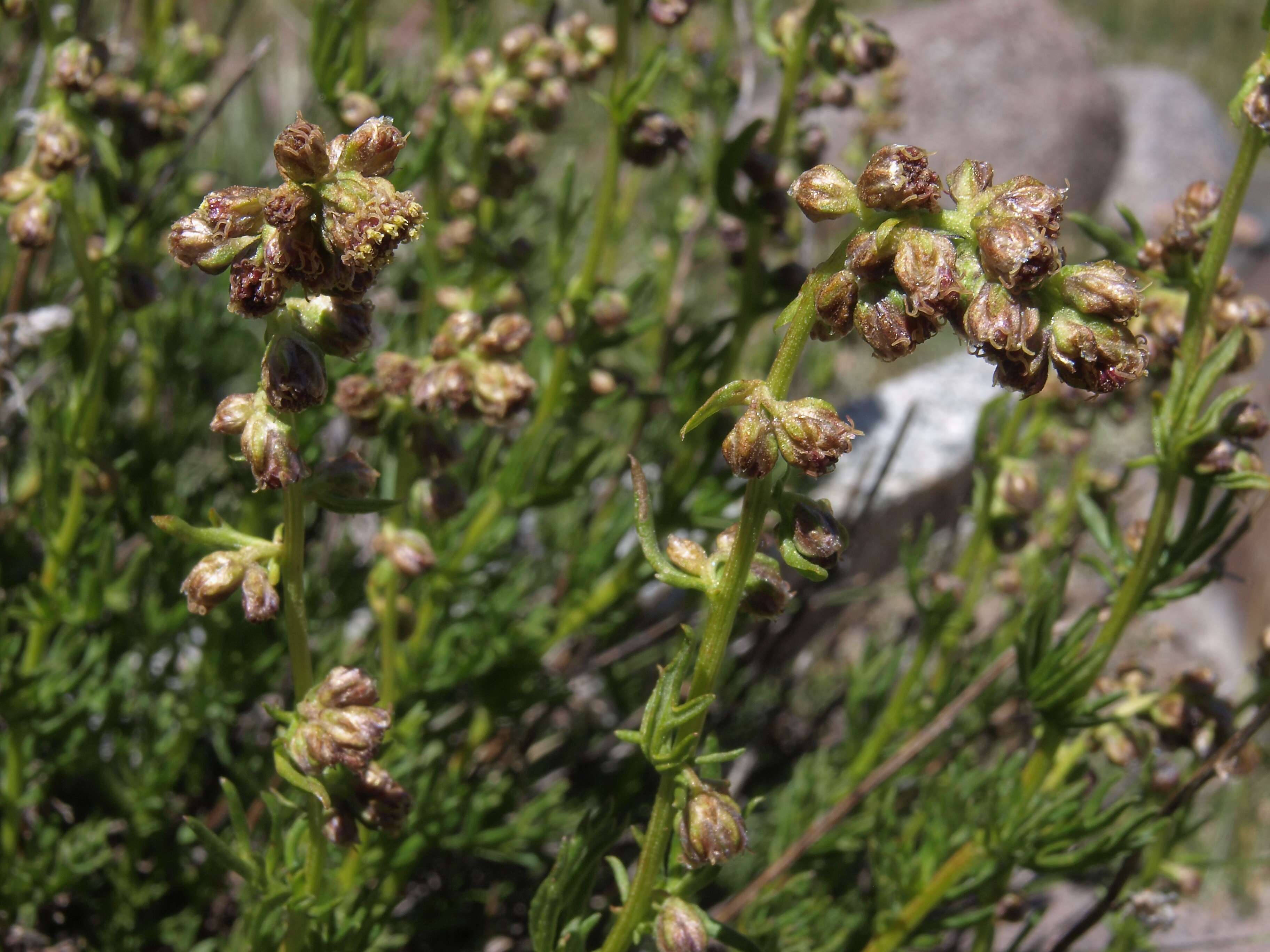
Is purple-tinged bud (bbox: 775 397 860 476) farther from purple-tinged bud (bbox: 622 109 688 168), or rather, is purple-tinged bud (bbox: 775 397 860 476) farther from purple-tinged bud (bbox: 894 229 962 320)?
purple-tinged bud (bbox: 622 109 688 168)

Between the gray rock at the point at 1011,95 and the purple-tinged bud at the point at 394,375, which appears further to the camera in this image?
the gray rock at the point at 1011,95

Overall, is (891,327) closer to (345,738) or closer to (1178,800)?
(345,738)

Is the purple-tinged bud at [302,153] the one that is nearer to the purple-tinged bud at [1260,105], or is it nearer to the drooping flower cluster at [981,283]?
the drooping flower cluster at [981,283]

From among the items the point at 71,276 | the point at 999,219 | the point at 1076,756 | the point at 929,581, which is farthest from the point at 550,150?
the point at 999,219

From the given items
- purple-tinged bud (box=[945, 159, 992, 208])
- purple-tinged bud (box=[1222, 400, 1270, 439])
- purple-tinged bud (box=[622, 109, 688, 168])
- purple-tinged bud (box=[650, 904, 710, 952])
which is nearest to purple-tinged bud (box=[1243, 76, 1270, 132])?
purple-tinged bud (box=[1222, 400, 1270, 439])

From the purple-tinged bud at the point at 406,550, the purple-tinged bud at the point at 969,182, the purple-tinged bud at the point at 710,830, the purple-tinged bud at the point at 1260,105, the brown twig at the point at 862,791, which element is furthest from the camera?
the brown twig at the point at 862,791

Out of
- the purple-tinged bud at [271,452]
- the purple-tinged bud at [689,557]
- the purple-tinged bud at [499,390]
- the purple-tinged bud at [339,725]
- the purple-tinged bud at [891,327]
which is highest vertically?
the purple-tinged bud at [891,327]

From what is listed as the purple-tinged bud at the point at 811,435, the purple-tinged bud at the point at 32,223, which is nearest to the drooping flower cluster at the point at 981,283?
the purple-tinged bud at the point at 811,435
